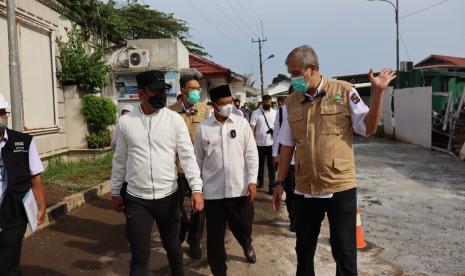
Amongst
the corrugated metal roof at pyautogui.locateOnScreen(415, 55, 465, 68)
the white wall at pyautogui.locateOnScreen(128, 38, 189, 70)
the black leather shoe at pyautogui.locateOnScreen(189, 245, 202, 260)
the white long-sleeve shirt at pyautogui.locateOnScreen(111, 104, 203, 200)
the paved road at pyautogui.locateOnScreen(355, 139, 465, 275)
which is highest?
→ the corrugated metal roof at pyautogui.locateOnScreen(415, 55, 465, 68)

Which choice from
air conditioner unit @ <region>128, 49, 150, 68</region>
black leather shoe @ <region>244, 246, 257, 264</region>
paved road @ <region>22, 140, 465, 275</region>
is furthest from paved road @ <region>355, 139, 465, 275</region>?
air conditioner unit @ <region>128, 49, 150, 68</region>

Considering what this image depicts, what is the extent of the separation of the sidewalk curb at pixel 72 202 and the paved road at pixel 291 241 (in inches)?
4.3

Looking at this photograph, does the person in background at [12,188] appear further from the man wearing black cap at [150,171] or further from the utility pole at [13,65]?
the utility pole at [13,65]

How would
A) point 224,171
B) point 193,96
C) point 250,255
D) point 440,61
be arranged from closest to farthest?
point 224,171
point 250,255
point 193,96
point 440,61

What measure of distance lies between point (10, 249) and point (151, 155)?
116cm

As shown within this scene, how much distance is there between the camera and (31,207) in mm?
3301

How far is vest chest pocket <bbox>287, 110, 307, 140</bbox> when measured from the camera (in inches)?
132

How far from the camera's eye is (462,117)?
1361cm

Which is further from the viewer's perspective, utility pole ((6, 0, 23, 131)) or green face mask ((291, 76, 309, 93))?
utility pole ((6, 0, 23, 131))

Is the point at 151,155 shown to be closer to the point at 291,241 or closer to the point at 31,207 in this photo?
the point at 31,207

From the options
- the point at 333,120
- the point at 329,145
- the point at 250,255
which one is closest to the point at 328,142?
the point at 329,145

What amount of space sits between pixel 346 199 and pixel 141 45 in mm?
14035

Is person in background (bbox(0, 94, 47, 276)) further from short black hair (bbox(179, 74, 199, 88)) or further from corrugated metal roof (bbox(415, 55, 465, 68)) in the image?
corrugated metal roof (bbox(415, 55, 465, 68))

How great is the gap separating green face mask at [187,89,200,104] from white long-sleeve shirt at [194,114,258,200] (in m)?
0.74
